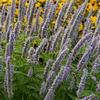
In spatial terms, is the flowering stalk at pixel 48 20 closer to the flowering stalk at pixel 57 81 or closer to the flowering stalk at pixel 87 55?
the flowering stalk at pixel 87 55

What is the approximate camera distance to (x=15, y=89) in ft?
12.6


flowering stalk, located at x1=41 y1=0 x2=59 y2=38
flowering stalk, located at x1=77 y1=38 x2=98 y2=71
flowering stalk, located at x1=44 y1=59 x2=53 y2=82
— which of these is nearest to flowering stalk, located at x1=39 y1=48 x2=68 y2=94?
flowering stalk, located at x1=44 y1=59 x2=53 y2=82

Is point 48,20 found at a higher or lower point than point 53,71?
higher

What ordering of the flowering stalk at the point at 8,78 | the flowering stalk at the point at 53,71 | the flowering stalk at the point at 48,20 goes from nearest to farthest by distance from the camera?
the flowering stalk at the point at 8,78, the flowering stalk at the point at 53,71, the flowering stalk at the point at 48,20

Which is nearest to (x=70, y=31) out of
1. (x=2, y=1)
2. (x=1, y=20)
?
(x=1, y=20)

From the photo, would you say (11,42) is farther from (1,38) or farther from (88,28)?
(88,28)

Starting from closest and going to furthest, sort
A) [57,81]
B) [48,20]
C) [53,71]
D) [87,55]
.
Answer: [57,81] → [53,71] → [87,55] → [48,20]

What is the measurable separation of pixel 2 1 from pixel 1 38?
9.64ft

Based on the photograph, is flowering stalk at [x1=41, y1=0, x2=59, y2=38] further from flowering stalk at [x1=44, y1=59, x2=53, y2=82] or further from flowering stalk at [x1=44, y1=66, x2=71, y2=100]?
flowering stalk at [x1=44, y1=66, x2=71, y2=100]

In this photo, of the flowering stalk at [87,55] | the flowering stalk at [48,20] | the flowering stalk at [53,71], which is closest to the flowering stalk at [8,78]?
the flowering stalk at [53,71]

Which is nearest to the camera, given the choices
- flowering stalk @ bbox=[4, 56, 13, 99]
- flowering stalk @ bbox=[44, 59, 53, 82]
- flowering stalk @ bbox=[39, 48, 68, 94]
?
flowering stalk @ bbox=[4, 56, 13, 99]

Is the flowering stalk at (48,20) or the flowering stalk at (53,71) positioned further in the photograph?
the flowering stalk at (48,20)

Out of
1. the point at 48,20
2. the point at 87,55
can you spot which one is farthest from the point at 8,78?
the point at 48,20

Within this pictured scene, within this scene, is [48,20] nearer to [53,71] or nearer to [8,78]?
[53,71]
